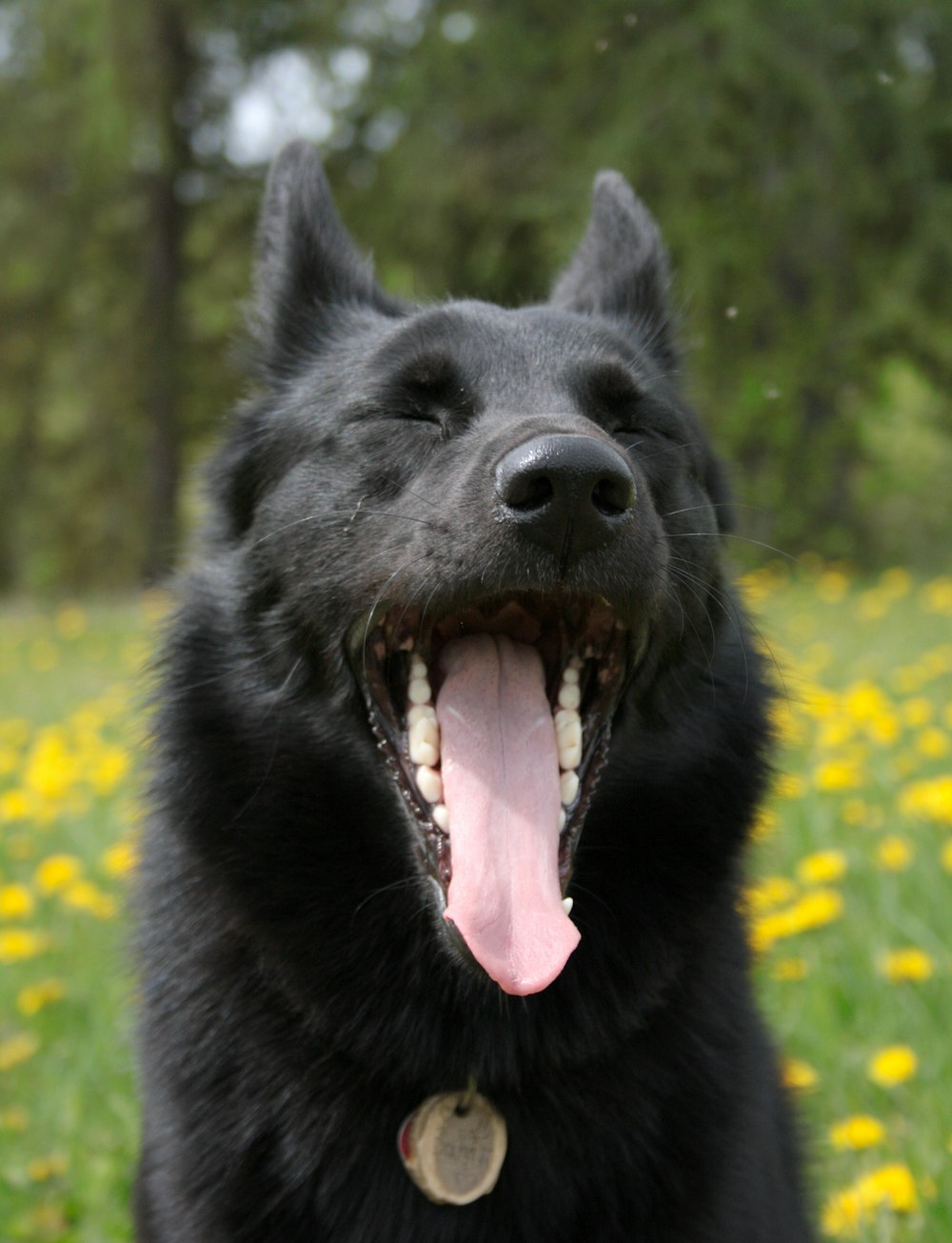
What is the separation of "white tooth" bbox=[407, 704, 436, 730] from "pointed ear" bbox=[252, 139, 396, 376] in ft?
2.82

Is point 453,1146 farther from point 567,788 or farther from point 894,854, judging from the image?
A: point 894,854

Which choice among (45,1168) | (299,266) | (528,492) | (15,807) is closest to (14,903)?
(15,807)

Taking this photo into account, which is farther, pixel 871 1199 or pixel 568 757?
pixel 871 1199

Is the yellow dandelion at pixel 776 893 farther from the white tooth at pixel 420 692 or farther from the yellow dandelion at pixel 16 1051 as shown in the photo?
the yellow dandelion at pixel 16 1051

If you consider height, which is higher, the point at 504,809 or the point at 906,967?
the point at 504,809

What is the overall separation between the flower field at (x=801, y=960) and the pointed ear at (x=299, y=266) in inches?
28.9

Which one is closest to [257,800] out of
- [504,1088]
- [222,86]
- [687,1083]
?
[504,1088]

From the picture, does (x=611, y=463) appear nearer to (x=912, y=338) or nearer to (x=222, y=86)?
(x=912, y=338)

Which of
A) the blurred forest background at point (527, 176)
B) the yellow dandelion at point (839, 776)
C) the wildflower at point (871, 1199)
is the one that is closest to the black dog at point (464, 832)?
the wildflower at point (871, 1199)

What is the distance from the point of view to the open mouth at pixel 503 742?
1779 mm

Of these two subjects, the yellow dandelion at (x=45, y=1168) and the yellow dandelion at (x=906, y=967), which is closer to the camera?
the yellow dandelion at (x=45, y=1168)

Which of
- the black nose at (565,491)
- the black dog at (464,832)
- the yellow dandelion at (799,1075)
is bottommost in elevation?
the yellow dandelion at (799,1075)

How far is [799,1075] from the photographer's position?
2730mm

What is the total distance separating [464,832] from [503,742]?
0.16m
